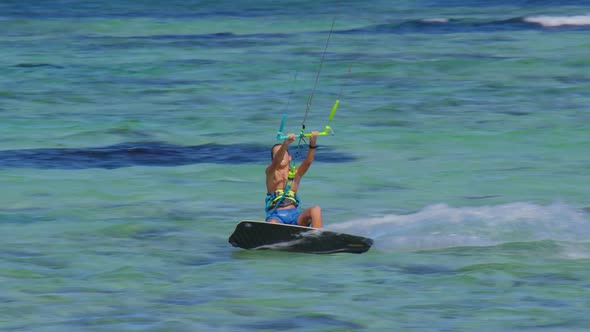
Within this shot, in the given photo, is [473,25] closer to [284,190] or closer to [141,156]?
[141,156]

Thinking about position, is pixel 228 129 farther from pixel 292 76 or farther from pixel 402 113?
pixel 292 76

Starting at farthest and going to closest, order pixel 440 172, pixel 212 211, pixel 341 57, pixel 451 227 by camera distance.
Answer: pixel 341 57
pixel 440 172
pixel 212 211
pixel 451 227

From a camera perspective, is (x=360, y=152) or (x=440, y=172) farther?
(x=360, y=152)

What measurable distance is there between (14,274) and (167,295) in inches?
66.2

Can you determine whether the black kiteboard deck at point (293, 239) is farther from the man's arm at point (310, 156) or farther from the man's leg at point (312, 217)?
the man's arm at point (310, 156)

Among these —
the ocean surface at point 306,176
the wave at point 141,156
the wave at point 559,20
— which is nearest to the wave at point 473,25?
the wave at point 559,20

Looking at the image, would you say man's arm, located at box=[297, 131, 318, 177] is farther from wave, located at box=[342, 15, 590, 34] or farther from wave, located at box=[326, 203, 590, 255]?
wave, located at box=[342, 15, 590, 34]

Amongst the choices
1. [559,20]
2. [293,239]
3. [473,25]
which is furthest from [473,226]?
[559,20]

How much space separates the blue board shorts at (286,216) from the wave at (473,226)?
3.02ft

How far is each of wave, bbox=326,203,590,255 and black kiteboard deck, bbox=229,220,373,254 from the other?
0.65 meters

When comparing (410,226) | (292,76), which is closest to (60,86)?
(292,76)

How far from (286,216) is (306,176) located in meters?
5.39

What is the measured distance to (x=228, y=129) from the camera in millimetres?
21297

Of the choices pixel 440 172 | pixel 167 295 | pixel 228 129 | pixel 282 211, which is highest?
pixel 228 129
